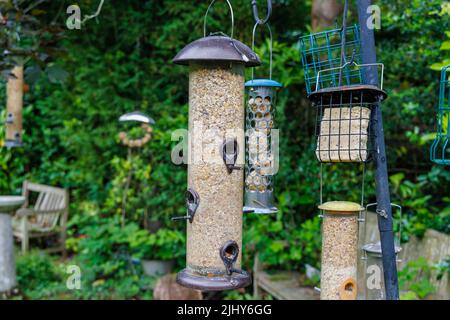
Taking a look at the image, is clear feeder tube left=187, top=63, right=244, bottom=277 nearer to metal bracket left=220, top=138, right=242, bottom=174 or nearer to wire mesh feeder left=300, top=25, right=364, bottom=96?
metal bracket left=220, top=138, right=242, bottom=174

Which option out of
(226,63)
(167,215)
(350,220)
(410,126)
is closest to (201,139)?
(226,63)

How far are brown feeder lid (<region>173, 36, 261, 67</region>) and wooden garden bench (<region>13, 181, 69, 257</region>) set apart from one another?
543 cm

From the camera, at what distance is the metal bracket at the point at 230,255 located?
267cm

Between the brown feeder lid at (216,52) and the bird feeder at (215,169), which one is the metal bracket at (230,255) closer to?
the bird feeder at (215,169)

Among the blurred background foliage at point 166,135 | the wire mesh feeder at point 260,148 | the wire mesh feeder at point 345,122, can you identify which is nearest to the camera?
the wire mesh feeder at point 345,122

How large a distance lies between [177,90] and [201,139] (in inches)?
149

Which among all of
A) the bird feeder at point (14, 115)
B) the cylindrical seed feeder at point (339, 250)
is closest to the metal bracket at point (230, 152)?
the cylindrical seed feeder at point (339, 250)

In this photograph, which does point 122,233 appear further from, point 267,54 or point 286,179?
point 267,54

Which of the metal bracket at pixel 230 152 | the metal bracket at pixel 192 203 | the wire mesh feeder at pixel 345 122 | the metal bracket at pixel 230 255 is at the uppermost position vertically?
the wire mesh feeder at pixel 345 122

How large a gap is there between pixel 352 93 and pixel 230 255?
0.98 m

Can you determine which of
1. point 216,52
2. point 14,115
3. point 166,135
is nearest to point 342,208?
point 216,52

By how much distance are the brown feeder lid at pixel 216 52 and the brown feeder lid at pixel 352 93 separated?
1.26ft

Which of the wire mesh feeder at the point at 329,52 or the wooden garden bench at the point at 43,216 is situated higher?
the wire mesh feeder at the point at 329,52

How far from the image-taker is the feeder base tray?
8.52 ft
